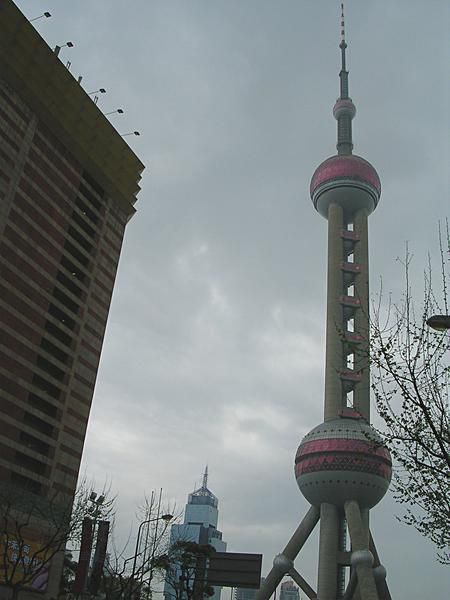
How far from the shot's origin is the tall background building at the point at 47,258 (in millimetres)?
65188

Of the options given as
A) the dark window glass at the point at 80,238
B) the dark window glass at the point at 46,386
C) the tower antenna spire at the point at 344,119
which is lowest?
the dark window glass at the point at 46,386

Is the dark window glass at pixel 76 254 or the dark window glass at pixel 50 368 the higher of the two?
the dark window glass at pixel 76 254

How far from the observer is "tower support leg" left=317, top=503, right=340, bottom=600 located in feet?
315

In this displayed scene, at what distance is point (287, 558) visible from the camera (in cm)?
10125

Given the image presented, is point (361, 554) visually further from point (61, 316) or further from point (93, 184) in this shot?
point (93, 184)

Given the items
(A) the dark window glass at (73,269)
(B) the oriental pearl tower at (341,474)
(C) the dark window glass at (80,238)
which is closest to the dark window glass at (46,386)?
(A) the dark window glass at (73,269)

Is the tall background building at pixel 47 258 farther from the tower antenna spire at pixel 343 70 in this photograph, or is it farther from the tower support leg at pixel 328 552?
the tower antenna spire at pixel 343 70

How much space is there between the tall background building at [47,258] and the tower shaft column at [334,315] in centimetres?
4385

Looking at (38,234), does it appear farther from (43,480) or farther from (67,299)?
(43,480)

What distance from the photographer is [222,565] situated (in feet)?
135

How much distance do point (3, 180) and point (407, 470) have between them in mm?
57880

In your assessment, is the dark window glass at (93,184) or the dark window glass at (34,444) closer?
the dark window glass at (34,444)

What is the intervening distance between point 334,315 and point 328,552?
40.2 meters

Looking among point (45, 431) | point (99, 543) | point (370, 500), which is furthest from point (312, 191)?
point (99, 543)
